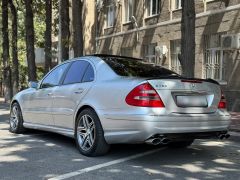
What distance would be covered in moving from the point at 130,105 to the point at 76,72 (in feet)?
6.34

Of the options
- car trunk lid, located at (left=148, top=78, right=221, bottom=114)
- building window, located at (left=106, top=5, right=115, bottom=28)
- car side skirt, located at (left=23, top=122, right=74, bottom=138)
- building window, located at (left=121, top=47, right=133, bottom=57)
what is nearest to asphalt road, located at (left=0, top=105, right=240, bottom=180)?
car side skirt, located at (left=23, top=122, right=74, bottom=138)

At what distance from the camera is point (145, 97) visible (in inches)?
255

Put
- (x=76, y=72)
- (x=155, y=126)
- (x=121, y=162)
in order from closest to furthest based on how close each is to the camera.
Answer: (x=155, y=126) < (x=121, y=162) < (x=76, y=72)

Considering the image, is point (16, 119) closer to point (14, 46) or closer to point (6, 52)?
point (14, 46)

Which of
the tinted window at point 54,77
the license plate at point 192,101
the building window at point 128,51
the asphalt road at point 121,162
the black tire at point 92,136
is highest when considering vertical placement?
the building window at point 128,51

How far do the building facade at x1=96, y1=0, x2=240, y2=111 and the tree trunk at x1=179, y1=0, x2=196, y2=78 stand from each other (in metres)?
6.18

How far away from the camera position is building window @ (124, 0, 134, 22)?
26.4m

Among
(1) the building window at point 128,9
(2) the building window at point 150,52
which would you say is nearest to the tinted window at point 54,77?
(2) the building window at point 150,52

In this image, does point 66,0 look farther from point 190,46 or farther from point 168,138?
point 168,138

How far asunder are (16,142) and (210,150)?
12.0 ft

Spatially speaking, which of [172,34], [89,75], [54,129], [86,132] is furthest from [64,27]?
[86,132]

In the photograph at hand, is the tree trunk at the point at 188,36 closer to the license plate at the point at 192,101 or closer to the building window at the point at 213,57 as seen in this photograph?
the license plate at the point at 192,101

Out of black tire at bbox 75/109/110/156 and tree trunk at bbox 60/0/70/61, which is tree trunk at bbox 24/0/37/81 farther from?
black tire at bbox 75/109/110/156

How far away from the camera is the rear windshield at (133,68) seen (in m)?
7.40
